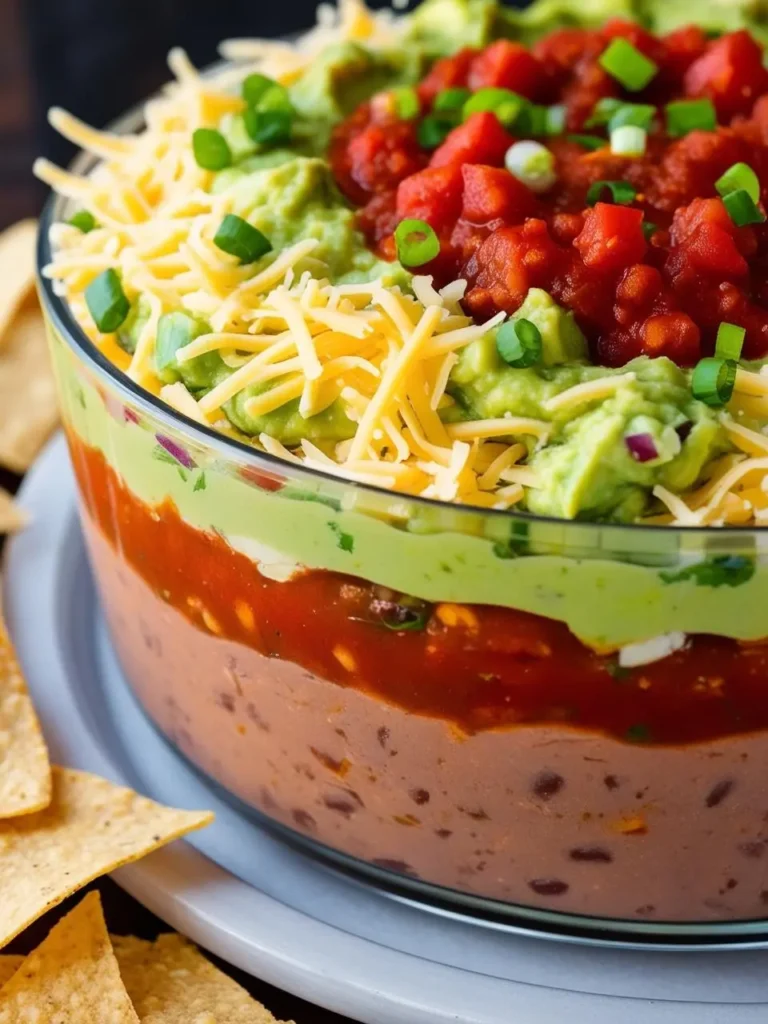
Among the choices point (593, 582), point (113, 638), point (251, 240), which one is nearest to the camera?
point (593, 582)

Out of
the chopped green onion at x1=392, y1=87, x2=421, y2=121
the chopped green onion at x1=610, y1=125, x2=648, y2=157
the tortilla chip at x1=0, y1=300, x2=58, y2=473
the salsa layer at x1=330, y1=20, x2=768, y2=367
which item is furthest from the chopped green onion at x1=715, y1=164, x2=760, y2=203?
the tortilla chip at x1=0, y1=300, x2=58, y2=473

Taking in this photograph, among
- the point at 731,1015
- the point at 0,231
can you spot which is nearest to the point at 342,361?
the point at 731,1015

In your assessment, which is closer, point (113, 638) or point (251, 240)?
point (251, 240)

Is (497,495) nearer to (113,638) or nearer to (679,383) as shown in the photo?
(679,383)

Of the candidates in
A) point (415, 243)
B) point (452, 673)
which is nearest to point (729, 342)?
point (415, 243)

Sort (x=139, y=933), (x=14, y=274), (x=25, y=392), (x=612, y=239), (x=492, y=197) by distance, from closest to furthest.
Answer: (x=612, y=239) → (x=492, y=197) → (x=139, y=933) → (x=25, y=392) → (x=14, y=274)

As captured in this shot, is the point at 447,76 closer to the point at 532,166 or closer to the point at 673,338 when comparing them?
the point at 532,166
